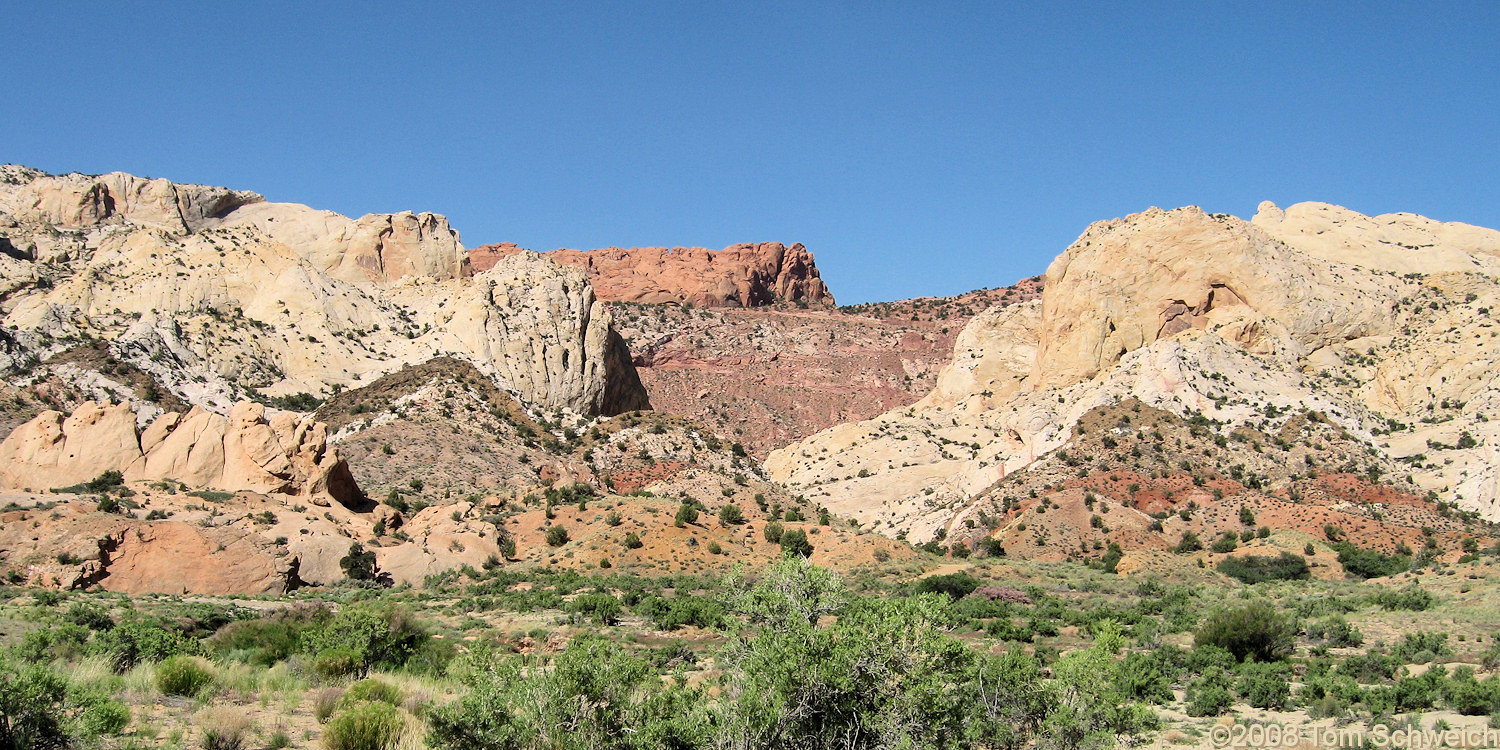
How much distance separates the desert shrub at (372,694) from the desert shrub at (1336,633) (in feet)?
72.0

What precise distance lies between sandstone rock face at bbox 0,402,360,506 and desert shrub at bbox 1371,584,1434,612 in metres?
35.9

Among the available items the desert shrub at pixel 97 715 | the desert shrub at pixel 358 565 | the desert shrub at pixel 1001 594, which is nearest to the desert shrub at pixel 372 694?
the desert shrub at pixel 97 715

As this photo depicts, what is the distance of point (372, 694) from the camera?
14023 millimetres

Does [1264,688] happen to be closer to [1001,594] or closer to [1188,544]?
[1001,594]

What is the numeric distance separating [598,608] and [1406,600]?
76.5 ft

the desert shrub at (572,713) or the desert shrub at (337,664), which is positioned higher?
the desert shrub at (572,713)

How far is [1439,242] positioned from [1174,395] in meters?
33.8

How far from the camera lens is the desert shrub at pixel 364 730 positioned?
11672 millimetres

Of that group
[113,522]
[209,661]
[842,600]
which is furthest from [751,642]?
[113,522]

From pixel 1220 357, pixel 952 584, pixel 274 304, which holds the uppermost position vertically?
pixel 1220 357

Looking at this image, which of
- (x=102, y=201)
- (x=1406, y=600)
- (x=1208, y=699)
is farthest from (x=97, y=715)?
(x=102, y=201)

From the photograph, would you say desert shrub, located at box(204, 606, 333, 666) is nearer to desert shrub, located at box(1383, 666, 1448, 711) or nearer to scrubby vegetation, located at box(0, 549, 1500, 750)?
scrubby vegetation, located at box(0, 549, 1500, 750)

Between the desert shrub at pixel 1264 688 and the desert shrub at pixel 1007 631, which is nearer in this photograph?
the desert shrub at pixel 1264 688

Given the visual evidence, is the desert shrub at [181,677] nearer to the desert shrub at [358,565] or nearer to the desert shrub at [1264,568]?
the desert shrub at [358,565]
